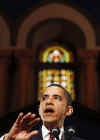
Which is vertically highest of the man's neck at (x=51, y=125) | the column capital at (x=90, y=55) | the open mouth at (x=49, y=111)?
the column capital at (x=90, y=55)

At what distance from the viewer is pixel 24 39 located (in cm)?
545

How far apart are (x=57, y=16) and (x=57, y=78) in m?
1.43

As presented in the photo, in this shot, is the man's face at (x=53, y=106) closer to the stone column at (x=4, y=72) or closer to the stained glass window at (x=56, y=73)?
the stone column at (x=4, y=72)

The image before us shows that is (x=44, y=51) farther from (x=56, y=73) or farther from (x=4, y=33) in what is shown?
(x=4, y=33)

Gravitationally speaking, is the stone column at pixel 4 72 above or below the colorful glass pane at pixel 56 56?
below

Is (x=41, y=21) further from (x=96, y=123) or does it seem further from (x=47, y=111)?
(x=47, y=111)

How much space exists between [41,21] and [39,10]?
0.82 feet

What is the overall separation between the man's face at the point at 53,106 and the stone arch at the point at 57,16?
138 inches

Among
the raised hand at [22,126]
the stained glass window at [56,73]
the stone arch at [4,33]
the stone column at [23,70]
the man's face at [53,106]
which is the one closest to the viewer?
the raised hand at [22,126]

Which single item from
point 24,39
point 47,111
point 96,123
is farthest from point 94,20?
point 47,111

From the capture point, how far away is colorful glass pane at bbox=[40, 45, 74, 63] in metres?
6.06

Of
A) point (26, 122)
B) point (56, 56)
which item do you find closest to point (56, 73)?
point (56, 56)

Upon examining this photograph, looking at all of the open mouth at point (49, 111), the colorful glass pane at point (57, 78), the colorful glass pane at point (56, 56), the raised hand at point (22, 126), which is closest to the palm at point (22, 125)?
the raised hand at point (22, 126)

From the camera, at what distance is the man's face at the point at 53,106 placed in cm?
184
